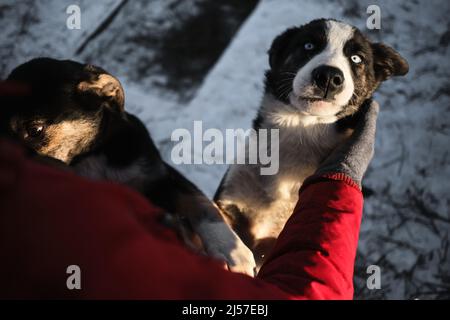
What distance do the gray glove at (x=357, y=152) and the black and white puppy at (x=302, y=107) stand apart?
0.31 ft

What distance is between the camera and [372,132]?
240 cm

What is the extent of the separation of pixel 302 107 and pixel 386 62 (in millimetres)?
636

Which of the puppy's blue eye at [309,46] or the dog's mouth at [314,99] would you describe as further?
the puppy's blue eye at [309,46]

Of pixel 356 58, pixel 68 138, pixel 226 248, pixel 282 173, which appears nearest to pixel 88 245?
pixel 226 248

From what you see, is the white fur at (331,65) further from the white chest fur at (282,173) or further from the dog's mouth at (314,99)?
the white chest fur at (282,173)

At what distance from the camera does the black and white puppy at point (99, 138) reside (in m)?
2.05

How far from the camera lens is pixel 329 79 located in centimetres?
226

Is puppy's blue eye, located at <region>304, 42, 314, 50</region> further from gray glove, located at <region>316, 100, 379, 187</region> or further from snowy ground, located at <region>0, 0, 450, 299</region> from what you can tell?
snowy ground, located at <region>0, 0, 450, 299</region>

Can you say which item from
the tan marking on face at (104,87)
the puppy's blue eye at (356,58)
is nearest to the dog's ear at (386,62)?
the puppy's blue eye at (356,58)

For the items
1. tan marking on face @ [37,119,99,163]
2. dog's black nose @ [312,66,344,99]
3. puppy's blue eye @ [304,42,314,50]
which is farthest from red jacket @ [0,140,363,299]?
puppy's blue eye @ [304,42,314,50]

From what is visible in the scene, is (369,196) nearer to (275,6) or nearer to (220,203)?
(220,203)

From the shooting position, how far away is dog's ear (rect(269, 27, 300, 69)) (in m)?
2.75

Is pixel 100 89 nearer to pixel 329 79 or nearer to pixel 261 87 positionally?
pixel 329 79

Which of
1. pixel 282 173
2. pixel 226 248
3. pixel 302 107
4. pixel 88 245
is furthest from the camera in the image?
pixel 282 173
